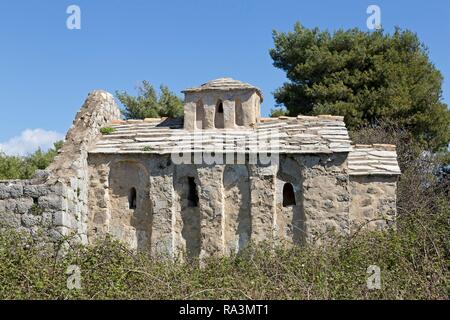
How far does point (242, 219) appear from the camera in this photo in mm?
17203

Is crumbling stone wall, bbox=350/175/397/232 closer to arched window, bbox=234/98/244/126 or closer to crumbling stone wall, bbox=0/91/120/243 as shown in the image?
arched window, bbox=234/98/244/126

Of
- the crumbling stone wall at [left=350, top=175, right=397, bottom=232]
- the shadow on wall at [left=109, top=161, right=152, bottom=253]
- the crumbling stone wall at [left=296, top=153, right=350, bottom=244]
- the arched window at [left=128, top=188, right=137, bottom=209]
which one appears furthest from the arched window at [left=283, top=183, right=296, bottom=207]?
the arched window at [left=128, top=188, right=137, bottom=209]

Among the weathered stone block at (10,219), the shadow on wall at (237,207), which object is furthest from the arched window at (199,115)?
the weathered stone block at (10,219)

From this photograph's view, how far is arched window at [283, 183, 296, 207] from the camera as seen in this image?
683 inches

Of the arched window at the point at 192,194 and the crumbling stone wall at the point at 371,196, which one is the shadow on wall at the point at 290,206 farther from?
the arched window at the point at 192,194

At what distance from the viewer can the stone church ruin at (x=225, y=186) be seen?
16.9 metres

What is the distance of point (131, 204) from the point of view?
17844 mm

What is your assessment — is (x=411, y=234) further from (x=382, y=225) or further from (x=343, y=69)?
(x=343, y=69)

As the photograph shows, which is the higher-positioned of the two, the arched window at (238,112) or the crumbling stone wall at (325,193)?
the arched window at (238,112)

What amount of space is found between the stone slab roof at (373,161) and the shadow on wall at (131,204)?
5333mm

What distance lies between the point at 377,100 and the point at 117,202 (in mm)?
14629
